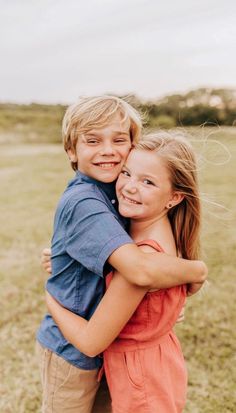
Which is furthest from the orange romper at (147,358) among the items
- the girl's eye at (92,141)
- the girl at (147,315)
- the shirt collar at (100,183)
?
the girl's eye at (92,141)

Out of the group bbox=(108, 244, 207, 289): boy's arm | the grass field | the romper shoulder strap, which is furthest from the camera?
the grass field

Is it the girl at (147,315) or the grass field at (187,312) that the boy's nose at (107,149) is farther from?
the grass field at (187,312)

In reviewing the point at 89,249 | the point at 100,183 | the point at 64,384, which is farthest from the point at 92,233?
the point at 64,384

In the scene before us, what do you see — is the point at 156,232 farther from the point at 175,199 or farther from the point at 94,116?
the point at 94,116

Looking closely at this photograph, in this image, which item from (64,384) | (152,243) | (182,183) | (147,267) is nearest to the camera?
(147,267)

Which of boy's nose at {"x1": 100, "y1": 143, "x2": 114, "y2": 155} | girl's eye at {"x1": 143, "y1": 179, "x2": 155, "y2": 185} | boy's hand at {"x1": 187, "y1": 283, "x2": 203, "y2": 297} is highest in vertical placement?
boy's nose at {"x1": 100, "y1": 143, "x2": 114, "y2": 155}

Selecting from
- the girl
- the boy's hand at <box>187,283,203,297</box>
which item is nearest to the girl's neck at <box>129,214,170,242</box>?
the girl

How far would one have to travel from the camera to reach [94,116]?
175 cm

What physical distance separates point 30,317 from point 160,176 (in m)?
2.99

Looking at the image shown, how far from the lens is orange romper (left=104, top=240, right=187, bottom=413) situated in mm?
1645

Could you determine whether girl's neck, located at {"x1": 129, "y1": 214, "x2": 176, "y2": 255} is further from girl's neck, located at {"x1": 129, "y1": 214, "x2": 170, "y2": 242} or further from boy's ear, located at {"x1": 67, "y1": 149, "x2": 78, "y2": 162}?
boy's ear, located at {"x1": 67, "y1": 149, "x2": 78, "y2": 162}

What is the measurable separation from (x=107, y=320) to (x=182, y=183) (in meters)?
0.55

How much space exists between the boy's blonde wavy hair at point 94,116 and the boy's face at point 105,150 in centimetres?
2

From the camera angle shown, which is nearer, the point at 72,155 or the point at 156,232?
the point at 156,232
